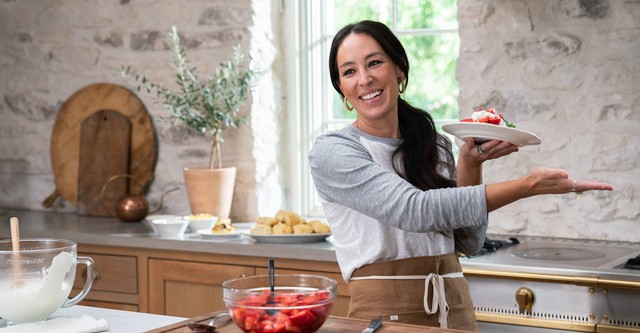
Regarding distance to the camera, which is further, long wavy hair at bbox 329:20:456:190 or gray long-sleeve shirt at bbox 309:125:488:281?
Answer: long wavy hair at bbox 329:20:456:190

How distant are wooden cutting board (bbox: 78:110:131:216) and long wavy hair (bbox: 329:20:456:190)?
2.17 metres

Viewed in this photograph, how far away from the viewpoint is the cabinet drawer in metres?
3.87

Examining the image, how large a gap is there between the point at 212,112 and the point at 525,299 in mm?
1700

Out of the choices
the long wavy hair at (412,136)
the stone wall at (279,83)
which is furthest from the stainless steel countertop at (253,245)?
the long wavy hair at (412,136)

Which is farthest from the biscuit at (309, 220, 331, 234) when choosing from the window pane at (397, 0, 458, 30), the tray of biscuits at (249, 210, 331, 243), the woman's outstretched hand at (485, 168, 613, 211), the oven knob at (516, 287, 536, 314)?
the woman's outstretched hand at (485, 168, 613, 211)

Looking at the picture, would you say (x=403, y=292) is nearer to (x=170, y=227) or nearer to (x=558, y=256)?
(x=558, y=256)

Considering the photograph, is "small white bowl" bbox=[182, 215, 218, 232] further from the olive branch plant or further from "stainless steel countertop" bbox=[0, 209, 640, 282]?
the olive branch plant

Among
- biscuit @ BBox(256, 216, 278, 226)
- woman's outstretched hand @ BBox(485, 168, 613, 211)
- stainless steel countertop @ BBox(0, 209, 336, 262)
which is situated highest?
woman's outstretched hand @ BBox(485, 168, 613, 211)

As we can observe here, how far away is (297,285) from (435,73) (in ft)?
7.84

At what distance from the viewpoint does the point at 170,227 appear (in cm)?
381

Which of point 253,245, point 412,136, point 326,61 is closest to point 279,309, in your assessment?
point 412,136

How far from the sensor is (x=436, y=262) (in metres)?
2.44

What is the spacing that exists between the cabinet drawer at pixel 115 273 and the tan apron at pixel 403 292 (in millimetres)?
1648

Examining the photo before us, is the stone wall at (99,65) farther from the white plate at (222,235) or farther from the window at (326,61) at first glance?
the white plate at (222,235)
